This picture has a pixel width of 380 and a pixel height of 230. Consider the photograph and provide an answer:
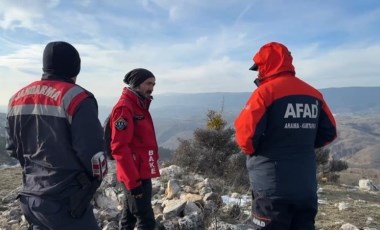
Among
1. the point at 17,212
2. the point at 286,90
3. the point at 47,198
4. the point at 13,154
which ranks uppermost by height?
the point at 286,90

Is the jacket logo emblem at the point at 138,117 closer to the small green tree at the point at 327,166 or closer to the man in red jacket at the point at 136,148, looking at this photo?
the man in red jacket at the point at 136,148

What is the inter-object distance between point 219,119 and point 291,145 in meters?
12.8

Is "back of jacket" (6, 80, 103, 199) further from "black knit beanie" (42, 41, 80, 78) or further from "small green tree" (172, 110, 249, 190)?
"small green tree" (172, 110, 249, 190)

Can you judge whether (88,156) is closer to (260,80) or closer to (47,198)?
(47,198)

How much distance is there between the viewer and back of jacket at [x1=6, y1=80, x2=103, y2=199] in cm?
274

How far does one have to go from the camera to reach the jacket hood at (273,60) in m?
3.34

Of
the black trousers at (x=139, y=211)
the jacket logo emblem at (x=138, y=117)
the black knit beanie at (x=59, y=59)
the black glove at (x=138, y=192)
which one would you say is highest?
the black knit beanie at (x=59, y=59)

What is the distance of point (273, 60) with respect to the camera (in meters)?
3.36

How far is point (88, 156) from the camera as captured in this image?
2734mm

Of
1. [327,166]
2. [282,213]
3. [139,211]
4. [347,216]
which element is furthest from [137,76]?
[327,166]

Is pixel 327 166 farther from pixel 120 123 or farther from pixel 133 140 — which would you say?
pixel 120 123

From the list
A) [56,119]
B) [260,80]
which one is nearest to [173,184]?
[260,80]

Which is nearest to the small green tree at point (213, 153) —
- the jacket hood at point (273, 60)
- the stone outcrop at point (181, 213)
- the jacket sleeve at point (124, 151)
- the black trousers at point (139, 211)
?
the stone outcrop at point (181, 213)

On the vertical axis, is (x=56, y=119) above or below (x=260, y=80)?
below
